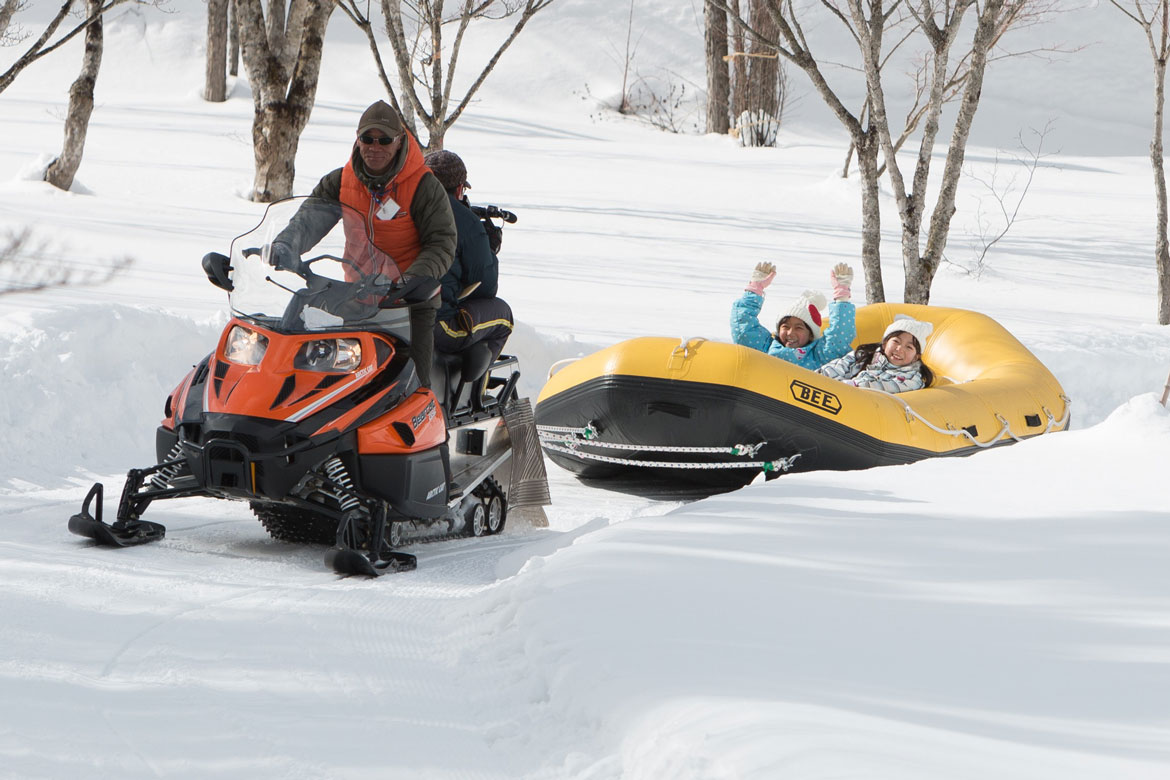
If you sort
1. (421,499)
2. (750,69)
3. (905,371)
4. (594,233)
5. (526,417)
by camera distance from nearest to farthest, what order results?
(421,499) < (526,417) < (905,371) < (594,233) < (750,69)

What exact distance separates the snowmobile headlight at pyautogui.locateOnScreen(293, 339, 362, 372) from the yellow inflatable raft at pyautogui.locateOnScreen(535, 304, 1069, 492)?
7.45 feet

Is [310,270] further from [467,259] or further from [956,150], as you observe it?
[956,150]

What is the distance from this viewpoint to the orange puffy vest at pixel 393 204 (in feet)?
16.0

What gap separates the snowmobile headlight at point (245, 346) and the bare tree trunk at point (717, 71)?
1880 centimetres

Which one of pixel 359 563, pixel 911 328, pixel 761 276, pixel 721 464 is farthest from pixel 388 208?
pixel 911 328

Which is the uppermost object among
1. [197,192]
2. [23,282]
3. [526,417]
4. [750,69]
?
[750,69]

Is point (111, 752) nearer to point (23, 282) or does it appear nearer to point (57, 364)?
point (23, 282)

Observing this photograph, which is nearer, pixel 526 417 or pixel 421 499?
pixel 421 499

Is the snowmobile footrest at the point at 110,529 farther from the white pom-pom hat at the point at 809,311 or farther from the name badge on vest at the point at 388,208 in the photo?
the white pom-pom hat at the point at 809,311

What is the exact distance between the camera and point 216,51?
24.2 metres

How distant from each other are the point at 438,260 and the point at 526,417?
1099mm

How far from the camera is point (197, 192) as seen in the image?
14773 millimetres

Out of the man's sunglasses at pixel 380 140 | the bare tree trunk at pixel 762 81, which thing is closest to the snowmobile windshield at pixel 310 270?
the man's sunglasses at pixel 380 140

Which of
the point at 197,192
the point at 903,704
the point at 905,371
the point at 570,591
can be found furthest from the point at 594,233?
the point at 903,704
